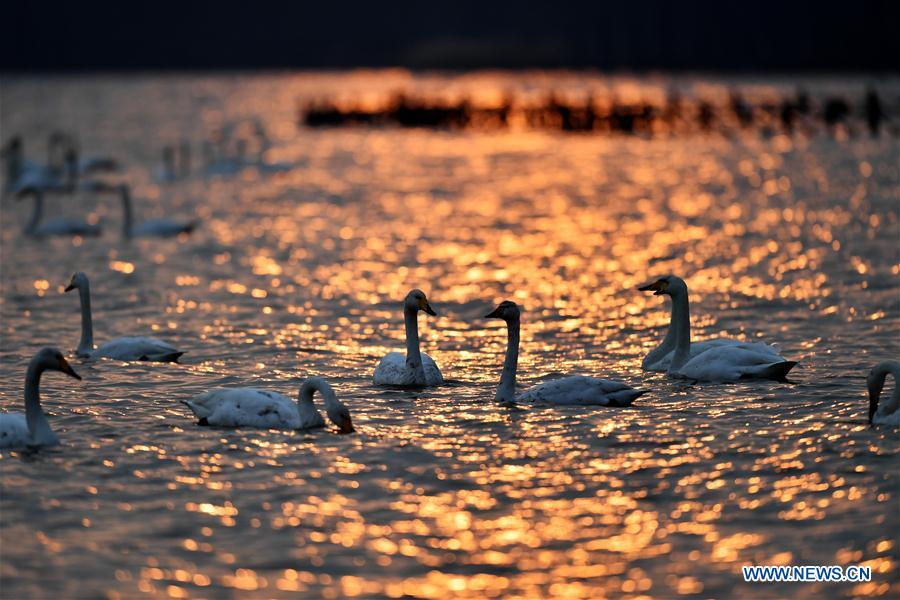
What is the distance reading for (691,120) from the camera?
65000 millimetres

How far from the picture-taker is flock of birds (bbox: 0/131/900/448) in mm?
10656

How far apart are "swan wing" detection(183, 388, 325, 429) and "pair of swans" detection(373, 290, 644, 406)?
58.5 inches

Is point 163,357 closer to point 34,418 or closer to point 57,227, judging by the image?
point 34,418

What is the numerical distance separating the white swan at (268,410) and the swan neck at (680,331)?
3.49 m

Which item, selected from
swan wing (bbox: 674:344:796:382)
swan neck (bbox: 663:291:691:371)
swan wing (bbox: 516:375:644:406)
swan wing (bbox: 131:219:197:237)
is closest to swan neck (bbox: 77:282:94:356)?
swan wing (bbox: 516:375:644:406)

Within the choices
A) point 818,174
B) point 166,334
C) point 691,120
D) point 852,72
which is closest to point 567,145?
point 691,120

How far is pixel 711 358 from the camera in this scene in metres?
12.9

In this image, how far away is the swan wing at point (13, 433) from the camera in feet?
34.6

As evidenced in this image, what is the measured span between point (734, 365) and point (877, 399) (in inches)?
71.1

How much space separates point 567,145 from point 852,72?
11292cm

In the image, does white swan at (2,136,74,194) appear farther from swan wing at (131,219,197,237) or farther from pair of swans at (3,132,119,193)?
swan wing at (131,219,197,237)

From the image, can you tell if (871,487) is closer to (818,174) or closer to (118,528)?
(118,528)

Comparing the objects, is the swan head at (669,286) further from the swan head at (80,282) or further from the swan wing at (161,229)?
the swan wing at (161,229)

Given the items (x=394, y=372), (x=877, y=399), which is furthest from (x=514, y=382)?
(x=877, y=399)
